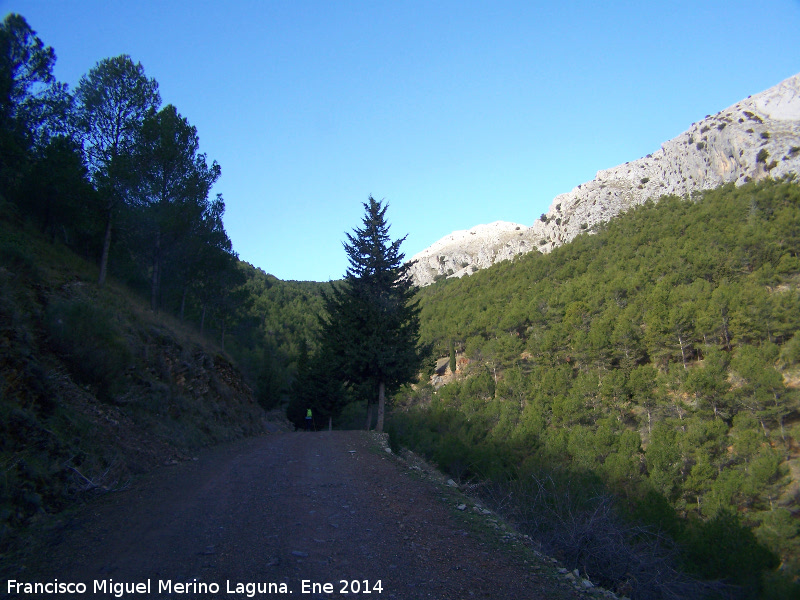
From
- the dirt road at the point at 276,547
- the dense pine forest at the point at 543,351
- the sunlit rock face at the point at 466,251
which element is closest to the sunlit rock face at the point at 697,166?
the sunlit rock face at the point at 466,251

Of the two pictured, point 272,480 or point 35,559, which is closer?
point 35,559

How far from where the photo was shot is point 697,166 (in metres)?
70.9

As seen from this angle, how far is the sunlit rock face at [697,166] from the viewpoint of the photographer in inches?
2422

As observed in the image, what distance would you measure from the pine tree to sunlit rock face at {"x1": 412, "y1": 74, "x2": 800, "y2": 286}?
126 feet

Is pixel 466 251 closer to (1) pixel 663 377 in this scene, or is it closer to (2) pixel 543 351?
(2) pixel 543 351

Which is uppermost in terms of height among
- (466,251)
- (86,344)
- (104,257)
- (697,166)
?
(466,251)

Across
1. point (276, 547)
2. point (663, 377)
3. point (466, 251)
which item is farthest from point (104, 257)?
point (466, 251)

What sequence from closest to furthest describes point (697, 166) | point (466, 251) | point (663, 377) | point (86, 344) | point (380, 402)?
point (86, 344)
point (380, 402)
point (663, 377)
point (697, 166)
point (466, 251)

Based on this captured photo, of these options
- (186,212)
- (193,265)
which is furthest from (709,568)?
(193,265)

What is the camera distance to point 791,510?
22359mm

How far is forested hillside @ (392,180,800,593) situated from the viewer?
23.8 meters

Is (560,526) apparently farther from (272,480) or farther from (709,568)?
(709,568)

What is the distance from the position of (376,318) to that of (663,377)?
29.6m

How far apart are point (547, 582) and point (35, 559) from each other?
4804 mm
